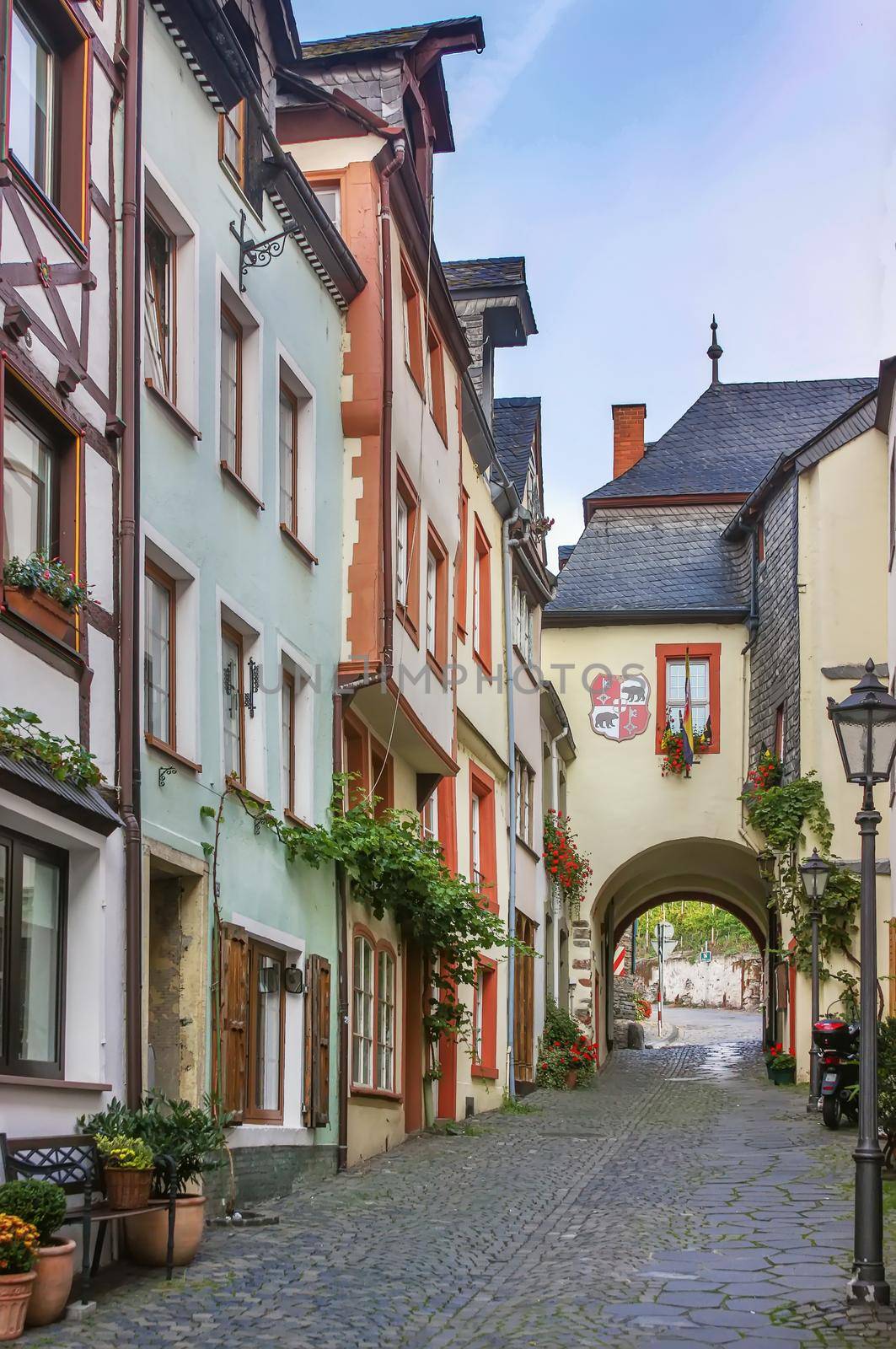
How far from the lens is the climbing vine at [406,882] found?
14.1 metres

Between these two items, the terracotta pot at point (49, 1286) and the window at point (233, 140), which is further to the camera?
the window at point (233, 140)

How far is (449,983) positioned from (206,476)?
29.5ft

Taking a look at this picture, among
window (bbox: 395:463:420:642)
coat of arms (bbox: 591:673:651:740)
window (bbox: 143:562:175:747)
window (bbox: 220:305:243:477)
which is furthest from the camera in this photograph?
coat of arms (bbox: 591:673:651:740)

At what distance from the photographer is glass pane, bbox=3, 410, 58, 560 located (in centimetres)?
944

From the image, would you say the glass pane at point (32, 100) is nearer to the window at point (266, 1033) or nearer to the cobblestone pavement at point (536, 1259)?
the window at point (266, 1033)

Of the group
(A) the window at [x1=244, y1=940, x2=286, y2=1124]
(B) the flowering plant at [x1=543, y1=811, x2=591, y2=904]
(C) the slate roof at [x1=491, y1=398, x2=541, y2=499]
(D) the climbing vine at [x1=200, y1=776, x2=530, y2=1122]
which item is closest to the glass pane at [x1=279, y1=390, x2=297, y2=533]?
(D) the climbing vine at [x1=200, y1=776, x2=530, y2=1122]

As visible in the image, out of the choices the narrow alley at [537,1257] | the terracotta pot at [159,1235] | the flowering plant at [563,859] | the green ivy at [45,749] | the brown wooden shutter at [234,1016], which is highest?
the green ivy at [45,749]

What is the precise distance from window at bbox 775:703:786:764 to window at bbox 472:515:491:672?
245 inches

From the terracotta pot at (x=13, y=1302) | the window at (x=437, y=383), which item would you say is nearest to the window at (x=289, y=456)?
the window at (x=437, y=383)

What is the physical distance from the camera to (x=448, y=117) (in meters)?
20.0

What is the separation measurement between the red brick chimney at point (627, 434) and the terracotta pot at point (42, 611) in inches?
1221

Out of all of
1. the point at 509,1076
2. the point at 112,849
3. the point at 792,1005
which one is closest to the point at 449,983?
the point at 509,1076

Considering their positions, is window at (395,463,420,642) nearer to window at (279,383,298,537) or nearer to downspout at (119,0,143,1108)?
window at (279,383,298,537)

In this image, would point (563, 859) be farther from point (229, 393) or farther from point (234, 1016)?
point (234, 1016)
